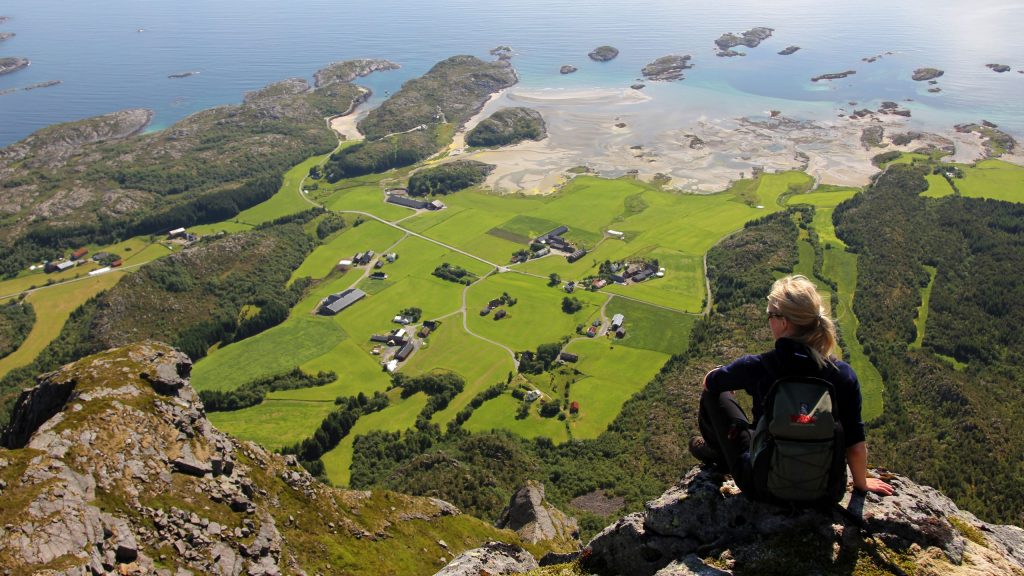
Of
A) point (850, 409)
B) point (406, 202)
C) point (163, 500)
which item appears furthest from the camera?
point (406, 202)

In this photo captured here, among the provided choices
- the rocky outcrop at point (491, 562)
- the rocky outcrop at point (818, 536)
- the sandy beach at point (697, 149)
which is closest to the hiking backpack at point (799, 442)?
the rocky outcrop at point (818, 536)

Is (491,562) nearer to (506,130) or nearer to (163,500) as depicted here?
(163,500)

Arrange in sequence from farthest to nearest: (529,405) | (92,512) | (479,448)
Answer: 1. (529,405)
2. (479,448)
3. (92,512)

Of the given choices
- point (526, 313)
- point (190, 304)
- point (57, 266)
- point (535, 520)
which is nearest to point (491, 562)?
point (535, 520)

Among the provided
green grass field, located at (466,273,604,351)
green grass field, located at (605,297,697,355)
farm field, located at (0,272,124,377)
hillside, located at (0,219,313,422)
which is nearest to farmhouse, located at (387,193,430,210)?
hillside, located at (0,219,313,422)

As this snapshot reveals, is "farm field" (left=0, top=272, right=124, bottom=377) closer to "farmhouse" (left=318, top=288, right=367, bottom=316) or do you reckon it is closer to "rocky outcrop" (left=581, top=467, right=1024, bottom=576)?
"farmhouse" (left=318, top=288, right=367, bottom=316)

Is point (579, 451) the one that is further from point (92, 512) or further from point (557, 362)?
point (92, 512)

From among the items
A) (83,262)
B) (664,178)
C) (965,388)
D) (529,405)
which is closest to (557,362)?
(529,405)
